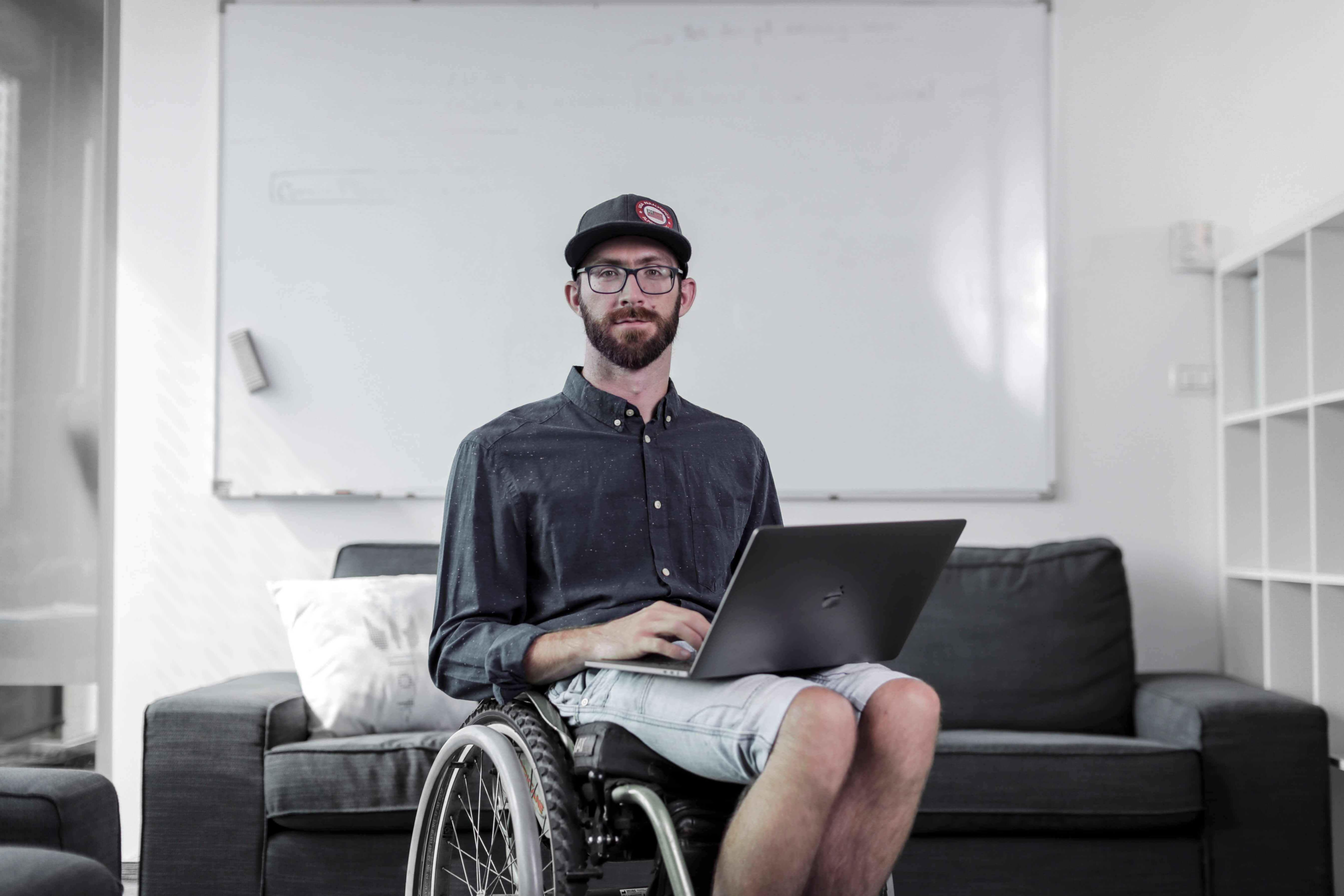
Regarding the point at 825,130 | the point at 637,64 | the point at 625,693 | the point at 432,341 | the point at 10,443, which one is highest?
the point at 637,64

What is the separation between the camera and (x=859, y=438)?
2.96m

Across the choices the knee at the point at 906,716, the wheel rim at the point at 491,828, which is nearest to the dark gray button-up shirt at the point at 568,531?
the wheel rim at the point at 491,828

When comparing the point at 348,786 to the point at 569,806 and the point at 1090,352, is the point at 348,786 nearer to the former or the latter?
the point at 569,806

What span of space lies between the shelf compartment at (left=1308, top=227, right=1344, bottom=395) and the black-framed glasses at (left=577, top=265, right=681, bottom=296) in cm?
160

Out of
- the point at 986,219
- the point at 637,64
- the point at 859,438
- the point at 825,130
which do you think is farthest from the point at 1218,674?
the point at 637,64

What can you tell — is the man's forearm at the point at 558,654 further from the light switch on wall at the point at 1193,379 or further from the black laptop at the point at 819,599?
the light switch on wall at the point at 1193,379

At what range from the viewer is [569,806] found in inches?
52.0

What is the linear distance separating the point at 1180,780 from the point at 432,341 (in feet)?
6.71

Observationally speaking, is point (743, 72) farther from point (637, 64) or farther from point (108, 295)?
point (108, 295)

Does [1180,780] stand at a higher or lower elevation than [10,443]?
lower

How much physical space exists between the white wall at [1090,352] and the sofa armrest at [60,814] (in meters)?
1.39

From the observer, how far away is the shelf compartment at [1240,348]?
2906 millimetres

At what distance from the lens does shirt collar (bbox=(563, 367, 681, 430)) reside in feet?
5.70

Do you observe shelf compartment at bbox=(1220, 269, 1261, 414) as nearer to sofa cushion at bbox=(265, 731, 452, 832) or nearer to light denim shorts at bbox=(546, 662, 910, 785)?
light denim shorts at bbox=(546, 662, 910, 785)
